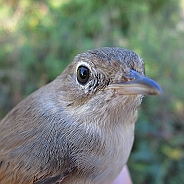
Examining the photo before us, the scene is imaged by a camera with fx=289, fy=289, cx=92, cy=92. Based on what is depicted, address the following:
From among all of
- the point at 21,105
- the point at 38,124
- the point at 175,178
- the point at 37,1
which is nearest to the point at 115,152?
the point at 38,124

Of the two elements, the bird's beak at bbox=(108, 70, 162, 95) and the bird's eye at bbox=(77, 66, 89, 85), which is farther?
the bird's eye at bbox=(77, 66, 89, 85)

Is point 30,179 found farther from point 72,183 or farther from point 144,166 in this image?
point 144,166

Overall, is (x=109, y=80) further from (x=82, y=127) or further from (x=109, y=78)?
(x=82, y=127)

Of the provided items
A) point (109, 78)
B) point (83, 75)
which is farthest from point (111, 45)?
point (109, 78)

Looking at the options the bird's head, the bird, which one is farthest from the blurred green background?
the bird's head

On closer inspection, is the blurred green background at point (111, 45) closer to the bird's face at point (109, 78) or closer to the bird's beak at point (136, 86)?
the bird's face at point (109, 78)

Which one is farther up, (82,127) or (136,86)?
(136,86)

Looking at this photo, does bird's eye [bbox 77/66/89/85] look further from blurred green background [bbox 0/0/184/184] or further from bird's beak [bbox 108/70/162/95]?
blurred green background [bbox 0/0/184/184]
